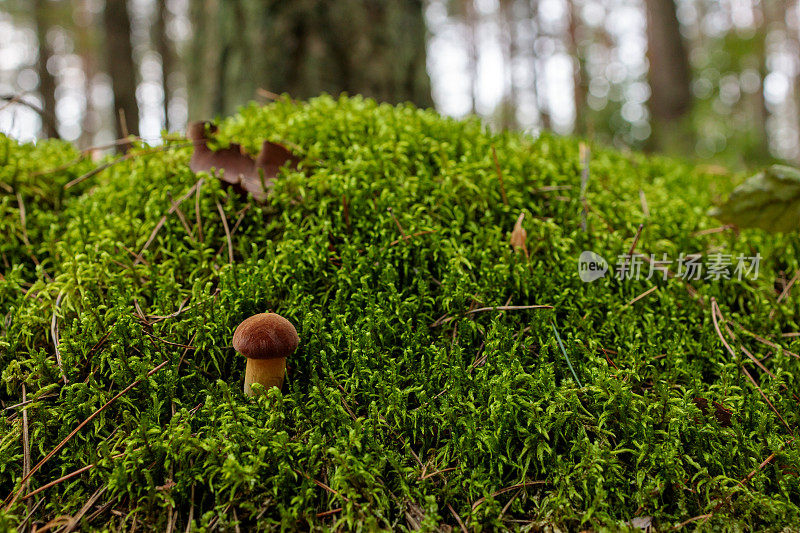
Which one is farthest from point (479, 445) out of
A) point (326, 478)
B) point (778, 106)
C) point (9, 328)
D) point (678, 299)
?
point (778, 106)

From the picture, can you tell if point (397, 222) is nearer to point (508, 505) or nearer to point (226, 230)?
point (226, 230)

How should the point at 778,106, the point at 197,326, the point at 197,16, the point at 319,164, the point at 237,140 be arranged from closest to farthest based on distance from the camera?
the point at 197,326 → the point at 319,164 → the point at 237,140 → the point at 197,16 → the point at 778,106

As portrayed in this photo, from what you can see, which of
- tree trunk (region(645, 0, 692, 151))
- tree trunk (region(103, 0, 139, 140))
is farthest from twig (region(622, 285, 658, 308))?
tree trunk (region(103, 0, 139, 140))

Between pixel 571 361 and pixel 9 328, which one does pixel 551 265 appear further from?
pixel 9 328

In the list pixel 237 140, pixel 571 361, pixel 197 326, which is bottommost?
pixel 571 361

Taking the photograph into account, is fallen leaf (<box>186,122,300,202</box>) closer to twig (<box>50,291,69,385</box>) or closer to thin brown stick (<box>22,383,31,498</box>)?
twig (<box>50,291,69,385</box>)

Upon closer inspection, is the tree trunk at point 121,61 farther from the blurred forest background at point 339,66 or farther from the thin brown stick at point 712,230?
the thin brown stick at point 712,230
